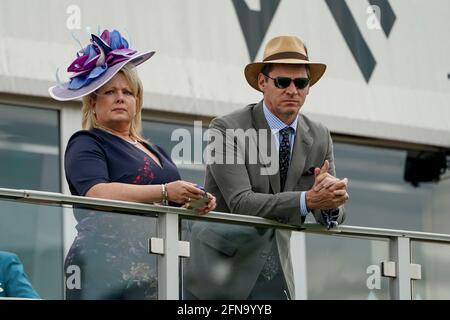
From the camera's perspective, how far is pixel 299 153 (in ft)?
35.2

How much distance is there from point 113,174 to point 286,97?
45.0 inches

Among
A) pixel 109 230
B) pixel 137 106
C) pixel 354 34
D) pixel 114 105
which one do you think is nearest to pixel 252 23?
pixel 354 34

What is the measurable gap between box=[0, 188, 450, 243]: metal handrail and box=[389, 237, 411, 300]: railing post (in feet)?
0.16

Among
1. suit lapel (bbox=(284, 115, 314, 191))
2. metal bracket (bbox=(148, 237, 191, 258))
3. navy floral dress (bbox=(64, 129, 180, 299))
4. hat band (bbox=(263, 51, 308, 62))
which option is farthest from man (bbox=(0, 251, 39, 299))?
hat band (bbox=(263, 51, 308, 62))

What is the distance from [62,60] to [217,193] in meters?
4.78

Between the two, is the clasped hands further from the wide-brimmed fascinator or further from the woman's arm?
the wide-brimmed fascinator

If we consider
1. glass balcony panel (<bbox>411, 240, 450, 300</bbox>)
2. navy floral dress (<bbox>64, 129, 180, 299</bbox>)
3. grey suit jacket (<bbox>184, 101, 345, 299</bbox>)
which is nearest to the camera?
navy floral dress (<bbox>64, 129, 180, 299</bbox>)

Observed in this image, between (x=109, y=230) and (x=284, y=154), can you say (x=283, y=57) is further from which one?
(x=109, y=230)

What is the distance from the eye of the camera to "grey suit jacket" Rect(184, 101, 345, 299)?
10.3 m

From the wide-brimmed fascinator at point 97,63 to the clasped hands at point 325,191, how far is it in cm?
112

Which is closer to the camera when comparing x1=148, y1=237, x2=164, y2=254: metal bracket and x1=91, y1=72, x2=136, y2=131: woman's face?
x1=148, y1=237, x2=164, y2=254: metal bracket

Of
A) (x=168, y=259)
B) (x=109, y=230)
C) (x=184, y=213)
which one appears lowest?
(x=168, y=259)

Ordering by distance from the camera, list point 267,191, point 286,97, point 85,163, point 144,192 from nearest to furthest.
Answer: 1. point 144,192
2. point 85,163
3. point 267,191
4. point 286,97
